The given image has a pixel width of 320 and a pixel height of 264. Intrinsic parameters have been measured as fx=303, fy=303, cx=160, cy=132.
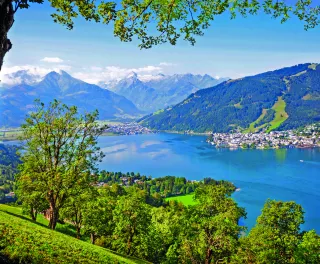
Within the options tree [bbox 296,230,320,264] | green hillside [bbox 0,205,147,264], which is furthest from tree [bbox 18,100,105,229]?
tree [bbox 296,230,320,264]

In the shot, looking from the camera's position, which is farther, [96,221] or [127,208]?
[96,221]

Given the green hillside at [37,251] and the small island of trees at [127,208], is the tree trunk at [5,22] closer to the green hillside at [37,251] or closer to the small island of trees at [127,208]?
the green hillside at [37,251]

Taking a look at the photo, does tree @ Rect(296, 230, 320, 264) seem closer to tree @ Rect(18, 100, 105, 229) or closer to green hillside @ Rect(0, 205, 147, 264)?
green hillside @ Rect(0, 205, 147, 264)

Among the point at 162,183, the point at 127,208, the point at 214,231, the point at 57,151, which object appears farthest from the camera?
the point at 162,183

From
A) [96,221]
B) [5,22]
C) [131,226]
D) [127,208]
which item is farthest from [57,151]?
[5,22]

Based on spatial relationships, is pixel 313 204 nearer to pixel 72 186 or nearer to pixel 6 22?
pixel 72 186

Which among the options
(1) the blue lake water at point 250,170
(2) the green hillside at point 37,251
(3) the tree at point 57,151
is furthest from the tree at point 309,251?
(1) the blue lake water at point 250,170

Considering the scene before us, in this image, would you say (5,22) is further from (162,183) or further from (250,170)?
(250,170)
